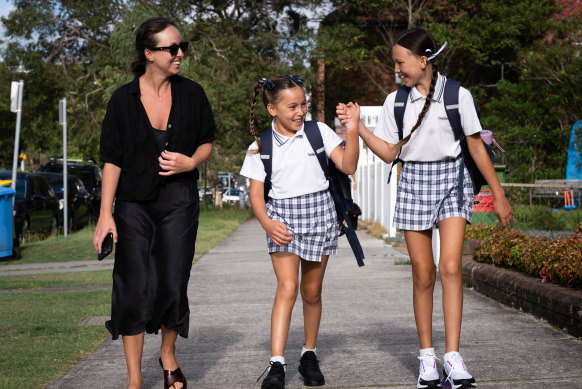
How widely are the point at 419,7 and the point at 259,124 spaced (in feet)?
26.8

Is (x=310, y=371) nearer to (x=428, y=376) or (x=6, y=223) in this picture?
(x=428, y=376)

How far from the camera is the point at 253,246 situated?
16188mm

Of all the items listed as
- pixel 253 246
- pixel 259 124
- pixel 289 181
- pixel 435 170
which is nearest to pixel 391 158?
pixel 435 170

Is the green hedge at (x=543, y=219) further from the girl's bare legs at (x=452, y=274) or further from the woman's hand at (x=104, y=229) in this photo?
the woman's hand at (x=104, y=229)

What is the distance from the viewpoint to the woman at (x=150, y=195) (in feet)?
14.3

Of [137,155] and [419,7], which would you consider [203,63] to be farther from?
[137,155]

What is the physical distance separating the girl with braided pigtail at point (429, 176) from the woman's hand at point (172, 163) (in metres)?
0.94

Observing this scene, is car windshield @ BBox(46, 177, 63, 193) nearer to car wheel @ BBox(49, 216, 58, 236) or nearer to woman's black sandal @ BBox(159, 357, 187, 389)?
car wheel @ BBox(49, 216, 58, 236)

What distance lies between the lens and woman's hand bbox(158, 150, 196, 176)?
432 centimetres

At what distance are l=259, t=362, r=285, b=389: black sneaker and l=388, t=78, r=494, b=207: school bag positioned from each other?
132 cm

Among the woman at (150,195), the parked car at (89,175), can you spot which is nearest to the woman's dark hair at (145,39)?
the woman at (150,195)

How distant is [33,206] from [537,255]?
42.5 ft

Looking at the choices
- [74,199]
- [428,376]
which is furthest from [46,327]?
[74,199]

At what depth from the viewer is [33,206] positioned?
17656 millimetres
